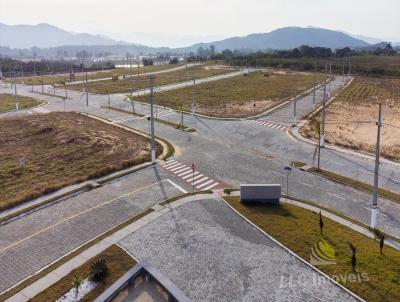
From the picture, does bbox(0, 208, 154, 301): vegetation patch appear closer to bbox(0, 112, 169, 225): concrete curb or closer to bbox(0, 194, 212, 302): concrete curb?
bbox(0, 194, 212, 302): concrete curb

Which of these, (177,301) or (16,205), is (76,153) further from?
(177,301)

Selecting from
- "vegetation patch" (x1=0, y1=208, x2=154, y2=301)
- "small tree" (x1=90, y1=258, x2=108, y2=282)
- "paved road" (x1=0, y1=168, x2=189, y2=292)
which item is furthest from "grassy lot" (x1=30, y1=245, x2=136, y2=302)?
→ "paved road" (x1=0, y1=168, x2=189, y2=292)

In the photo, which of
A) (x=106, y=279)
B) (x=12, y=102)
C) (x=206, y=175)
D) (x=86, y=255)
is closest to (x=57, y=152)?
(x=206, y=175)

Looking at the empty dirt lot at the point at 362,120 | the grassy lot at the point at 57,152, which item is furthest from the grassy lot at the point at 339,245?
the empty dirt lot at the point at 362,120

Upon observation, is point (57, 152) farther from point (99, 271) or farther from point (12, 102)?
point (12, 102)

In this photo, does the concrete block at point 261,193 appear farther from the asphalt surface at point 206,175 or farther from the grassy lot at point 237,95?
the grassy lot at point 237,95

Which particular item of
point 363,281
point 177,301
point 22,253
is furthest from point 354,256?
point 22,253

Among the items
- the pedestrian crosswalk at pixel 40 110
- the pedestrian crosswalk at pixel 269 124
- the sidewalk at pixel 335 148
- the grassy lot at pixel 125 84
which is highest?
the grassy lot at pixel 125 84
